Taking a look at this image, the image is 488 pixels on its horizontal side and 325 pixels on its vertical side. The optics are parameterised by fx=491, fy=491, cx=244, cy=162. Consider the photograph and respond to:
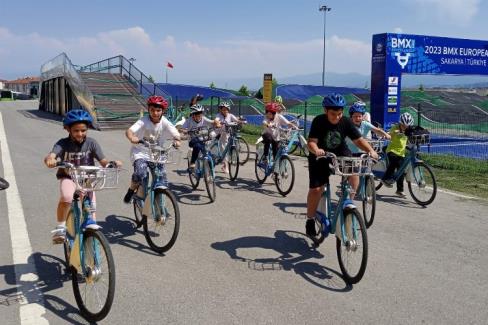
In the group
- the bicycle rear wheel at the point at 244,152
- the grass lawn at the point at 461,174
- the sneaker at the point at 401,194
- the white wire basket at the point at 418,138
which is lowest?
the sneaker at the point at 401,194

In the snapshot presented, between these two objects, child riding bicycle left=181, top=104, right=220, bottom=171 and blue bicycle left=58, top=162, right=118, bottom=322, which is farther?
child riding bicycle left=181, top=104, right=220, bottom=171

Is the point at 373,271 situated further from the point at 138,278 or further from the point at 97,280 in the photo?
the point at 97,280

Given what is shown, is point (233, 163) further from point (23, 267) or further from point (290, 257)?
point (23, 267)

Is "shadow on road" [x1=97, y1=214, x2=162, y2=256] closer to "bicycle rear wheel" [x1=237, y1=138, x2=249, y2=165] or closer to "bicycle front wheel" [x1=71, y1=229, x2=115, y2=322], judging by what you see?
"bicycle front wheel" [x1=71, y1=229, x2=115, y2=322]

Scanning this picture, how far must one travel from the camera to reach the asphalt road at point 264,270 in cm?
432

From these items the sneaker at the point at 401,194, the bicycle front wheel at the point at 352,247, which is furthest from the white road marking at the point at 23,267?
the sneaker at the point at 401,194

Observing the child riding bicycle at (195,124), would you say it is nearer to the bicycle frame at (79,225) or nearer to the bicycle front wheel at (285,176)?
the bicycle front wheel at (285,176)

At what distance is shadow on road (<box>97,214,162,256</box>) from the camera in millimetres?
6113

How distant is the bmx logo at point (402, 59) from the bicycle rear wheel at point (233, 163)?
866cm

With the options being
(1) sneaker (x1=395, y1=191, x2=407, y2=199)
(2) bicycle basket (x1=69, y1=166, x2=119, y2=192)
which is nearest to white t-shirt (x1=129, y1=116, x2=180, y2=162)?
(2) bicycle basket (x1=69, y1=166, x2=119, y2=192)

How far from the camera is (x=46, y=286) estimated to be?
16.0 feet

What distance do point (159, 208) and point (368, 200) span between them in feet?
10.2

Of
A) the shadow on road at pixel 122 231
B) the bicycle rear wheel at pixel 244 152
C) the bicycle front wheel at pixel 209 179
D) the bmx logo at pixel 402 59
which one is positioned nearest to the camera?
the shadow on road at pixel 122 231

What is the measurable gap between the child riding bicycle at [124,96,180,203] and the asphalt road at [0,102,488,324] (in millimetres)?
861
